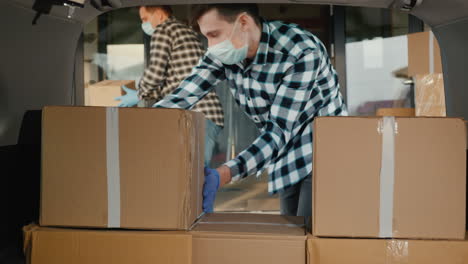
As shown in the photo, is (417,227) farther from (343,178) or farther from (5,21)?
(5,21)

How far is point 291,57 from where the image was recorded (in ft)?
5.59

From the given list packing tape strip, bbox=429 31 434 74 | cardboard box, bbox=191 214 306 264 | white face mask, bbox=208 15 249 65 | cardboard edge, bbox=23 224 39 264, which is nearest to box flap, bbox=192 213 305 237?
cardboard box, bbox=191 214 306 264

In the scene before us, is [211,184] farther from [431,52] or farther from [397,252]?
[431,52]

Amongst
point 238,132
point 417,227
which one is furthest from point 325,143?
point 238,132

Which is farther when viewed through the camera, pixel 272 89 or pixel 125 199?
pixel 272 89

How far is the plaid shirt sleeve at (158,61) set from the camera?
3336 millimetres

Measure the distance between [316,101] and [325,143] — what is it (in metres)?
0.65

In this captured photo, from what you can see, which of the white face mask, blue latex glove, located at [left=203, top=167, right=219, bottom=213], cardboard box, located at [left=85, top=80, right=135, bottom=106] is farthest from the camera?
cardboard box, located at [left=85, top=80, right=135, bottom=106]

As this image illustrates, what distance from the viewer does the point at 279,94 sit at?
1603mm

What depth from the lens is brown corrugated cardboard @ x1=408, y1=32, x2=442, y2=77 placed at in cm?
305

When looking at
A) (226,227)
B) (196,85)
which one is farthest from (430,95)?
(226,227)

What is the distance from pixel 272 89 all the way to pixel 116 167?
2.55 feet

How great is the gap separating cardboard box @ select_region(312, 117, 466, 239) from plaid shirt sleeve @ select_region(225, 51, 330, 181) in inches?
17.7

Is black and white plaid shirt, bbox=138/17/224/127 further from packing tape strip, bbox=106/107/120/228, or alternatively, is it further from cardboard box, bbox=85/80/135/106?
packing tape strip, bbox=106/107/120/228
